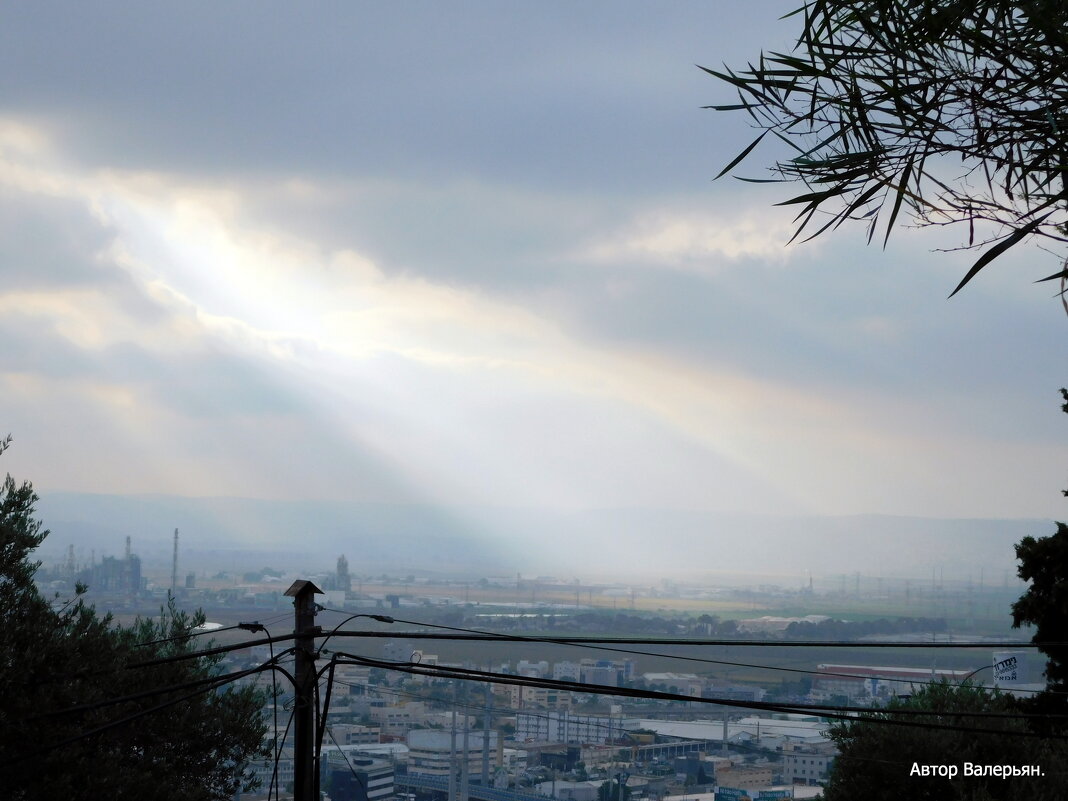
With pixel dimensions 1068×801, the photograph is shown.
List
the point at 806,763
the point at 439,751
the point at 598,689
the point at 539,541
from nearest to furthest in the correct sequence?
the point at 598,689
the point at 439,751
the point at 806,763
the point at 539,541

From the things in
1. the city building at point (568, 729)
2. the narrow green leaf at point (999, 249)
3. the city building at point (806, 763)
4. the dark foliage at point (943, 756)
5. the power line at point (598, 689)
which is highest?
the narrow green leaf at point (999, 249)

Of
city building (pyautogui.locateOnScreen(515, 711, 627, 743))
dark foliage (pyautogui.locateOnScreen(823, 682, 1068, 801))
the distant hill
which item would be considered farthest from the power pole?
the distant hill

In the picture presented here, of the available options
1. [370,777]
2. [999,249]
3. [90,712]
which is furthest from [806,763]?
[999,249]

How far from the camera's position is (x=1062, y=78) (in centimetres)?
433

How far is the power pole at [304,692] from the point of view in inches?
301

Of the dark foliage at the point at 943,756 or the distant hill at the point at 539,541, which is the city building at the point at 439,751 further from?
the distant hill at the point at 539,541

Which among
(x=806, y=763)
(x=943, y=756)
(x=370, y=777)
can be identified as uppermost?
(x=943, y=756)

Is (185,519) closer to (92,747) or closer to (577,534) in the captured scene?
(577,534)

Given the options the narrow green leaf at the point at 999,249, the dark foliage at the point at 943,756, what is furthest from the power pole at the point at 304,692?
the dark foliage at the point at 943,756

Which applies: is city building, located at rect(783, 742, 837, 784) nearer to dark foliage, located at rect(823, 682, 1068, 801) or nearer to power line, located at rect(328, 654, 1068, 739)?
dark foliage, located at rect(823, 682, 1068, 801)

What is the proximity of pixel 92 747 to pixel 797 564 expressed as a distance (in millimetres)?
115796

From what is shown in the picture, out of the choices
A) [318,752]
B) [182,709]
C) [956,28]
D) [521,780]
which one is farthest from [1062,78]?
[521,780]

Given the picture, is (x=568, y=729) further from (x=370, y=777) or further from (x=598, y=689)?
(x=598, y=689)

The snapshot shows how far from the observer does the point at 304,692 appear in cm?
768
